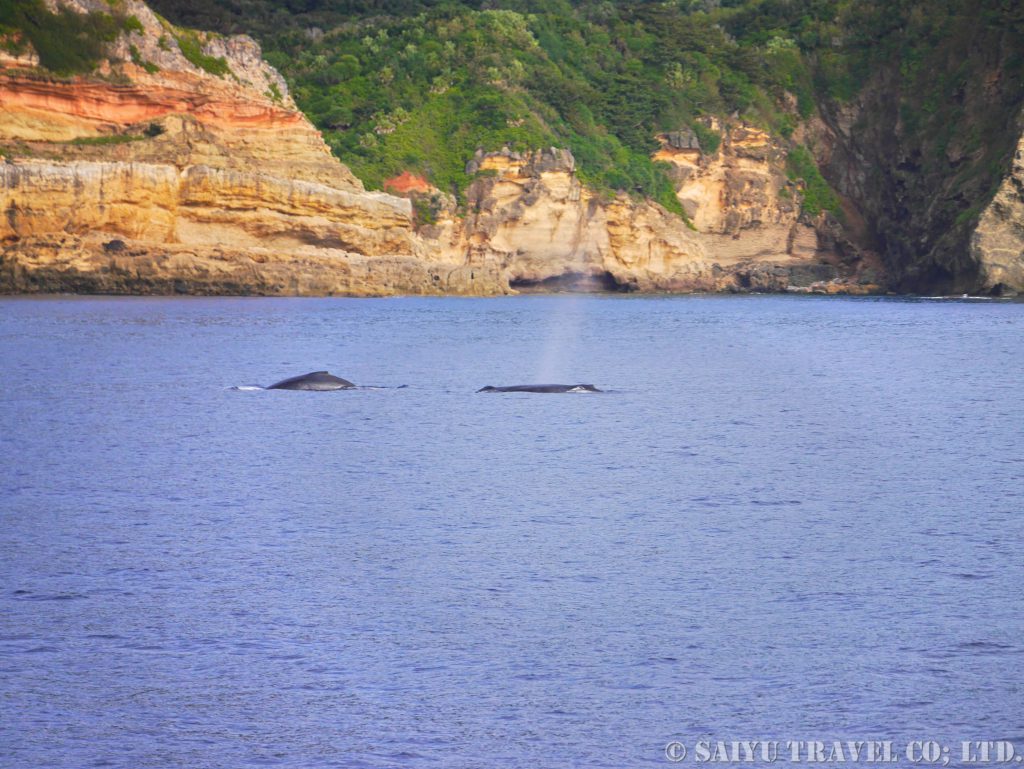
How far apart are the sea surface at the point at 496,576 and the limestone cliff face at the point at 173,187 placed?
38859 mm

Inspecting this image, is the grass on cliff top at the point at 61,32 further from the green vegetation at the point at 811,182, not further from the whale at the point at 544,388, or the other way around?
the green vegetation at the point at 811,182

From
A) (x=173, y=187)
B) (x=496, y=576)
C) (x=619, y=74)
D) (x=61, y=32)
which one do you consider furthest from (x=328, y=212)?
(x=496, y=576)

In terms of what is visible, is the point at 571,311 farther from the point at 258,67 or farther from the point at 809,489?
the point at 809,489

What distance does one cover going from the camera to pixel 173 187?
6225cm

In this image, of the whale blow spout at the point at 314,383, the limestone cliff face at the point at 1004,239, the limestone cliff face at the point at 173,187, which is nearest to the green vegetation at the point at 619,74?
the limestone cliff face at the point at 1004,239

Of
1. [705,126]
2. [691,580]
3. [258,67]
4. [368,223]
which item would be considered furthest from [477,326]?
[705,126]

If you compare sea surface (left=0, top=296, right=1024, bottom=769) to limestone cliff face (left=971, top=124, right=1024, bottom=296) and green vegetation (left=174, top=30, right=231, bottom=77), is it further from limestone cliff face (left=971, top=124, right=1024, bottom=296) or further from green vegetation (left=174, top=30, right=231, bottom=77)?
limestone cliff face (left=971, top=124, right=1024, bottom=296)

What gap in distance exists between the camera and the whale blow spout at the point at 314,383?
76.4 ft

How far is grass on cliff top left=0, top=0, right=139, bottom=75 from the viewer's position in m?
61.4

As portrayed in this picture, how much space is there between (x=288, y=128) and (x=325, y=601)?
62.7 meters

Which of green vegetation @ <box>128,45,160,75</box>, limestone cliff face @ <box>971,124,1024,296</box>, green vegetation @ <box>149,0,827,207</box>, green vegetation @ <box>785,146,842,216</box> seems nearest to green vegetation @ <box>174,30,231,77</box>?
green vegetation @ <box>128,45,160,75</box>

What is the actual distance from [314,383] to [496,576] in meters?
14.4

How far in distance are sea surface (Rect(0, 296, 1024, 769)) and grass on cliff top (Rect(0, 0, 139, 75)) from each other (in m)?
Answer: 43.7

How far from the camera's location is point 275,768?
6.19 m
